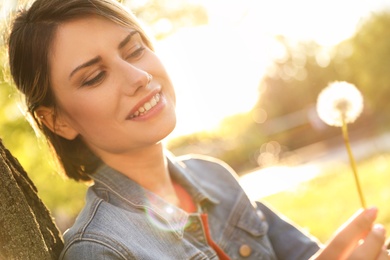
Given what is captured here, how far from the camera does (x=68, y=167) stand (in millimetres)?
2432

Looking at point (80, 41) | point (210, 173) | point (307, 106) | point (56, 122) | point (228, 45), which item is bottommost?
point (307, 106)

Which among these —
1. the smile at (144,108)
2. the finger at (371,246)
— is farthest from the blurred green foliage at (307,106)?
the finger at (371,246)

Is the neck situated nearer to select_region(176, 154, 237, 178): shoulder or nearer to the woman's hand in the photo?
select_region(176, 154, 237, 178): shoulder

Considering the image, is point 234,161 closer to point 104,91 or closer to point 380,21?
point 380,21

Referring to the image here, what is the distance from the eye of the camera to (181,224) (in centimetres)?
223

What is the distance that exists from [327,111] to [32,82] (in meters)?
1.32

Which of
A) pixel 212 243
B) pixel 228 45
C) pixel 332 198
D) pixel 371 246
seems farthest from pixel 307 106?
pixel 371 246

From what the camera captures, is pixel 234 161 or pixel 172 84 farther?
pixel 234 161

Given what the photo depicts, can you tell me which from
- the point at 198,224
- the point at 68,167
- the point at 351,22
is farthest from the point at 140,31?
the point at 351,22

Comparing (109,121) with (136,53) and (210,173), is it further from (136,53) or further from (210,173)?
(210,173)

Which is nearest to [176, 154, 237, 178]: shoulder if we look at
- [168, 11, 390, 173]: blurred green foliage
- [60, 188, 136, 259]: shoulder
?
[60, 188, 136, 259]: shoulder

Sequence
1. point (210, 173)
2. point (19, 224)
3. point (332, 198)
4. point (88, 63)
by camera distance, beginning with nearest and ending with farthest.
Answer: point (19, 224)
point (88, 63)
point (210, 173)
point (332, 198)

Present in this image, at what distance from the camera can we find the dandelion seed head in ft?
8.07

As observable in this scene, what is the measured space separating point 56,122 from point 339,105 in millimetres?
1286
